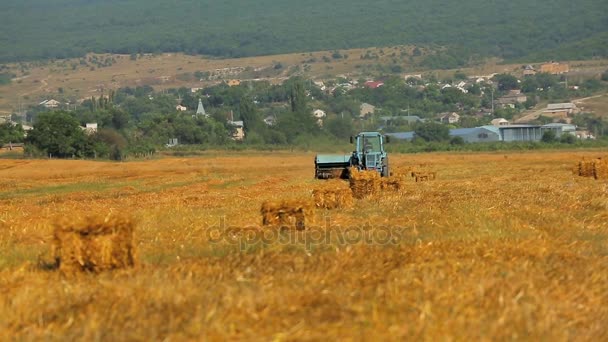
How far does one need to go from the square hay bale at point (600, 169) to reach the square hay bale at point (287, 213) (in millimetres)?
20972

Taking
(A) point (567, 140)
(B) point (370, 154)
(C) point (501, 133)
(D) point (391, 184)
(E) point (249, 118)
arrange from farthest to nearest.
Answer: (E) point (249, 118) → (C) point (501, 133) → (A) point (567, 140) → (B) point (370, 154) → (D) point (391, 184)

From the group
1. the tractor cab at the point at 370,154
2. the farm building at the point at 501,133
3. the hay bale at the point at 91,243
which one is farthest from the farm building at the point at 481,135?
the hay bale at the point at 91,243

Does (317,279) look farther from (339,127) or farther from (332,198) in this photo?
(339,127)

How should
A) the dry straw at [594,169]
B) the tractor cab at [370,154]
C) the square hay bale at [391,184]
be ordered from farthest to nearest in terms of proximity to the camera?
the tractor cab at [370,154] < the dry straw at [594,169] < the square hay bale at [391,184]

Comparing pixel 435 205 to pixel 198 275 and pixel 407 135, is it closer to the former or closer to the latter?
pixel 198 275

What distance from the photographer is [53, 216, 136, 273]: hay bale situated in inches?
488

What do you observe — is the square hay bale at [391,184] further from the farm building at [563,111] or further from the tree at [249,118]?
the farm building at [563,111]

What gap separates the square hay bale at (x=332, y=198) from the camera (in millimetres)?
23734

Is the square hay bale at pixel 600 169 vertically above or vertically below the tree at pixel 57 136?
below

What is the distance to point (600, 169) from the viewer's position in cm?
3741

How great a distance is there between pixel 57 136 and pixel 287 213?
73529 mm

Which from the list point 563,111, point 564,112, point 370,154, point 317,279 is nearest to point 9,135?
point 370,154

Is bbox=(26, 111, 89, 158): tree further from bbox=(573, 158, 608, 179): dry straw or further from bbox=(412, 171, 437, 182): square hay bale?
bbox=(573, 158, 608, 179): dry straw

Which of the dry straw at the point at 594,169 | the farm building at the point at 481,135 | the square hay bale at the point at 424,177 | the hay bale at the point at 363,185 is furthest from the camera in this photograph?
the farm building at the point at 481,135
